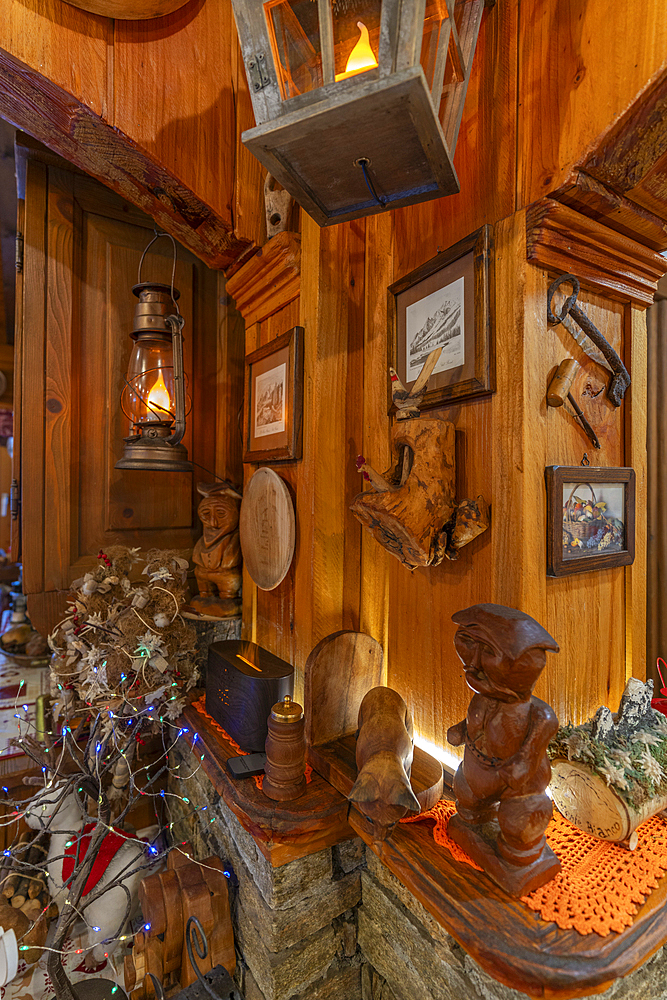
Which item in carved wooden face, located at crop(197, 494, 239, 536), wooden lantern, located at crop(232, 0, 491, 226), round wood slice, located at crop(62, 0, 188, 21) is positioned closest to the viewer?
wooden lantern, located at crop(232, 0, 491, 226)

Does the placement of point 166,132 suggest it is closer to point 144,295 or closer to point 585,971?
point 144,295

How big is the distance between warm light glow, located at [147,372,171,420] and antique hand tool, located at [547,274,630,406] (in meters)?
1.34

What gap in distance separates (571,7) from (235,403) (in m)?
1.69

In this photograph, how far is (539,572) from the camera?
100cm

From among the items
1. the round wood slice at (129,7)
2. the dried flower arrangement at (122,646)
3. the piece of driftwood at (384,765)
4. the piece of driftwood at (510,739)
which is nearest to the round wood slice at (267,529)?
the dried flower arrangement at (122,646)

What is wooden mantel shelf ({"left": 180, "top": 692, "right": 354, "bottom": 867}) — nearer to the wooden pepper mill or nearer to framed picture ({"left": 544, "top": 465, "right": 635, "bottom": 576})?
the wooden pepper mill

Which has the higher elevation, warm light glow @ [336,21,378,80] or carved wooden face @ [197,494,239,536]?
warm light glow @ [336,21,378,80]

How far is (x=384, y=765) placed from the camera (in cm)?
93

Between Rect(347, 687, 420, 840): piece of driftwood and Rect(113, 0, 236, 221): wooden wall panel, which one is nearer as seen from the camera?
Rect(347, 687, 420, 840): piece of driftwood

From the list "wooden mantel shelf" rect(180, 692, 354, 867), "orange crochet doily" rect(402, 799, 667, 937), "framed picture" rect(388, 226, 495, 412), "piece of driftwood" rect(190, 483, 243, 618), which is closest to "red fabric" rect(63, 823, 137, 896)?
"wooden mantel shelf" rect(180, 692, 354, 867)

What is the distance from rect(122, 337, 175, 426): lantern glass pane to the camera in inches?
67.3

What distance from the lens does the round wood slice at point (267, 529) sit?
1.55m

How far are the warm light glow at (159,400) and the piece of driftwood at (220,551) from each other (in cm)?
37

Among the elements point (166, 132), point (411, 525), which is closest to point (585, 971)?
point (411, 525)
